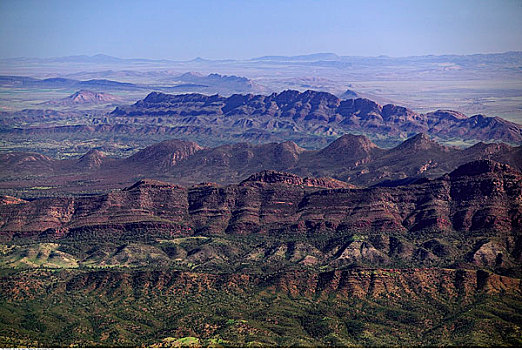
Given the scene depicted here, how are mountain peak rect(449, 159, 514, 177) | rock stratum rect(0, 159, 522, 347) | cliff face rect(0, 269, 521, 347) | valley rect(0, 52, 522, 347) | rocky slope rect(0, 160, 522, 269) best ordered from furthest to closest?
mountain peak rect(449, 159, 514, 177)
rocky slope rect(0, 160, 522, 269)
rock stratum rect(0, 159, 522, 347)
valley rect(0, 52, 522, 347)
cliff face rect(0, 269, 521, 347)

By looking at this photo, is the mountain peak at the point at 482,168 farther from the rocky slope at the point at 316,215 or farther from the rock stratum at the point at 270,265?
the rock stratum at the point at 270,265

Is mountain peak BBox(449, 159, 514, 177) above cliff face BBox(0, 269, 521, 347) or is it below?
above

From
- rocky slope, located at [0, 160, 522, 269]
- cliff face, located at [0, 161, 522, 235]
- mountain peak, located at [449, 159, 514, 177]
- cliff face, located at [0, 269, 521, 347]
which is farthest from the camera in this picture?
mountain peak, located at [449, 159, 514, 177]

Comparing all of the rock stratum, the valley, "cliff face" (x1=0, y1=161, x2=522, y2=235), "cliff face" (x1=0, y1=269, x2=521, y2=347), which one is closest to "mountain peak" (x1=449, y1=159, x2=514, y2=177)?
"cliff face" (x1=0, y1=161, x2=522, y2=235)

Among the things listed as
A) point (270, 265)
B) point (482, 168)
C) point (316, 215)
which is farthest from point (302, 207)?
point (482, 168)

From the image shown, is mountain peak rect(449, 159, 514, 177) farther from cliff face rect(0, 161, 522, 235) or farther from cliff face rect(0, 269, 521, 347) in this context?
cliff face rect(0, 269, 521, 347)

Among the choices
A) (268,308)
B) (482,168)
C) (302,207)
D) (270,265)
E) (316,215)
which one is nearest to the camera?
(268,308)

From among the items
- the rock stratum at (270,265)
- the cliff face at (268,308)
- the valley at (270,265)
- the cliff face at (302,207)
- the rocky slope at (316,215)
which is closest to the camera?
the cliff face at (268,308)

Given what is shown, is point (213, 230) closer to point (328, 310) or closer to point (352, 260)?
point (352, 260)

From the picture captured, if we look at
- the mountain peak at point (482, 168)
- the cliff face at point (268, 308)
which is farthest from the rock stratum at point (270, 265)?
the mountain peak at point (482, 168)

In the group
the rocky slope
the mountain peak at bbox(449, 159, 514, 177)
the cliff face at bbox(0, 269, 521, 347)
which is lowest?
the cliff face at bbox(0, 269, 521, 347)

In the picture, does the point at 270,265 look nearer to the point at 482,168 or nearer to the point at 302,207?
the point at 302,207
